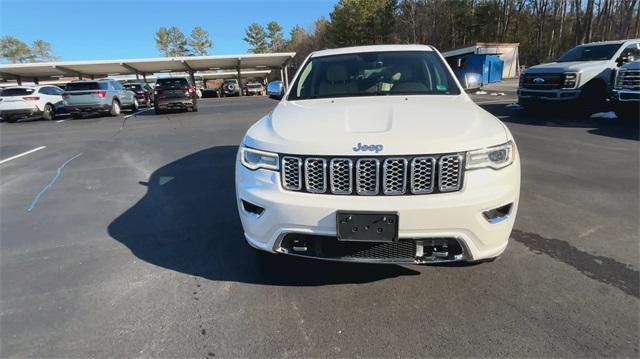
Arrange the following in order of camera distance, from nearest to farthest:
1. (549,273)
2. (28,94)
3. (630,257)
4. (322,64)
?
(549,273)
(630,257)
(322,64)
(28,94)

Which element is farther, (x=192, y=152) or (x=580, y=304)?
(x=192, y=152)

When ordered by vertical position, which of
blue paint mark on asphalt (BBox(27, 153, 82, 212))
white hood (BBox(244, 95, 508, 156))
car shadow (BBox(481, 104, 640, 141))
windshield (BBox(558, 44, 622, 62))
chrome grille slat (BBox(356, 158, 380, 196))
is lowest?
blue paint mark on asphalt (BBox(27, 153, 82, 212))

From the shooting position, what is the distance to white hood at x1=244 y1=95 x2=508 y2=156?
2309mm

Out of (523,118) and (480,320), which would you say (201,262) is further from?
(523,118)

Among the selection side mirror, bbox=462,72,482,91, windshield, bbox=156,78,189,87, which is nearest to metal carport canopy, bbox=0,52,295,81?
windshield, bbox=156,78,189,87

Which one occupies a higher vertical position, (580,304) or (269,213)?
(269,213)

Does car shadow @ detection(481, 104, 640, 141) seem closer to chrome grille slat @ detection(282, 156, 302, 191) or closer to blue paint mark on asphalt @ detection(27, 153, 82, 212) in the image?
chrome grille slat @ detection(282, 156, 302, 191)

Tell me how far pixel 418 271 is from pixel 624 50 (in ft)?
39.3

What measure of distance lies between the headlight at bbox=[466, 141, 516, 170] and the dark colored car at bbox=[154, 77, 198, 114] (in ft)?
54.5

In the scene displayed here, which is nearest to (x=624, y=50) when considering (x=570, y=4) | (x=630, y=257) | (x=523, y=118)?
(x=523, y=118)

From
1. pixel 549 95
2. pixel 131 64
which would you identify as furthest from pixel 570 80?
pixel 131 64

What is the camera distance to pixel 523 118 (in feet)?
36.3

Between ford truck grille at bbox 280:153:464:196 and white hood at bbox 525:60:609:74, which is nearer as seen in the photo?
ford truck grille at bbox 280:153:464:196

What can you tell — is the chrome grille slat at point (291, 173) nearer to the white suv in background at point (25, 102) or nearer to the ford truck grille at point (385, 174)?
the ford truck grille at point (385, 174)
